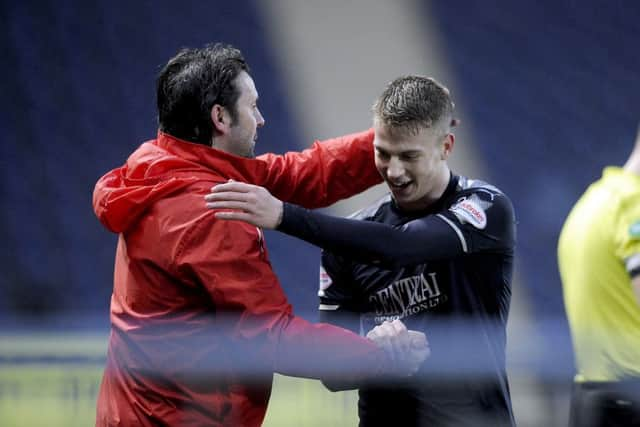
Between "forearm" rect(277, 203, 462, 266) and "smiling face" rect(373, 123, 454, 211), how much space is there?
112mm

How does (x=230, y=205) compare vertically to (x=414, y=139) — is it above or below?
below

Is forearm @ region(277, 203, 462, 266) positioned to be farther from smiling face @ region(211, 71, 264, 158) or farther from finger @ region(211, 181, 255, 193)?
smiling face @ region(211, 71, 264, 158)

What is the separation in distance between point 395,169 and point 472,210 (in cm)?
22

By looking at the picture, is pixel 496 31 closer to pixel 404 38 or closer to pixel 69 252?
pixel 404 38

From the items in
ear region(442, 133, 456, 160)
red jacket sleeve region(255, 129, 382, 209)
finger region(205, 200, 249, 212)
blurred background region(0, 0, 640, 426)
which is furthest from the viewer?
blurred background region(0, 0, 640, 426)

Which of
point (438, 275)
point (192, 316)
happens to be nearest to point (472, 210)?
point (438, 275)

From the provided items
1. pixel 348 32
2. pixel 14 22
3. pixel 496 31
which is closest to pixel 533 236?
pixel 496 31

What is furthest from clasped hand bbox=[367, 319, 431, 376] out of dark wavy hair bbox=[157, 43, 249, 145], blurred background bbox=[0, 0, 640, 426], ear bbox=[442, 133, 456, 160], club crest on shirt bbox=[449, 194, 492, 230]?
blurred background bbox=[0, 0, 640, 426]

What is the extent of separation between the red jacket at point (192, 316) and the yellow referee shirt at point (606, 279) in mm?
497

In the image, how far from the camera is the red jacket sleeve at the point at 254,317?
208 centimetres

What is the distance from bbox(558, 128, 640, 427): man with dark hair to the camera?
6.55ft

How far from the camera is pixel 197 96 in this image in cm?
228

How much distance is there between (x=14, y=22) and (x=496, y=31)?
3823 millimetres

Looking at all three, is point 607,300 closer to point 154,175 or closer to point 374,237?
point 374,237
